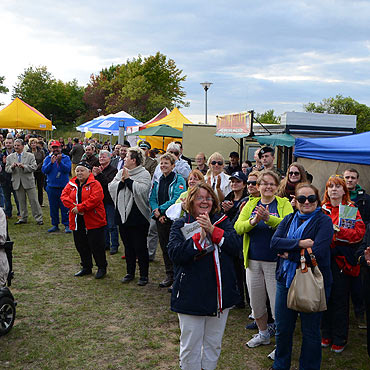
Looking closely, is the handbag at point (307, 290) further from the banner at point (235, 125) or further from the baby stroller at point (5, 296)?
the banner at point (235, 125)

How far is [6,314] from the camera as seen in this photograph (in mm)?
4285

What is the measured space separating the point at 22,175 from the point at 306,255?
815cm

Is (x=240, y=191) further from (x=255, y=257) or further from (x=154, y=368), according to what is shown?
(x=154, y=368)

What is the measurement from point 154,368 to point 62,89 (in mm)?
61940

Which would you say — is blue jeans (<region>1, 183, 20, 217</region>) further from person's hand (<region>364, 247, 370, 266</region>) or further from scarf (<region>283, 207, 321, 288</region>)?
person's hand (<region>364, 247, 370, 266</region>)

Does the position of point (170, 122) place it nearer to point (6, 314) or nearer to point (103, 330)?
point (103, 330)

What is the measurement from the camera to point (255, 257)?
3.97m

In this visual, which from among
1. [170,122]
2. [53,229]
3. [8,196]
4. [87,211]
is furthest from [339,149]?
[170,122]

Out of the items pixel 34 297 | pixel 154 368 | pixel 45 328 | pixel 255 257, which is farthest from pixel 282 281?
pixel 34 297

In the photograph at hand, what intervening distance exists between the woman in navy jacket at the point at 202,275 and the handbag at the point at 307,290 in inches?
18.8

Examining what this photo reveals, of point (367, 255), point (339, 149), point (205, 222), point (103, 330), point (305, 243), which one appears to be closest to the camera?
point (205, 222)

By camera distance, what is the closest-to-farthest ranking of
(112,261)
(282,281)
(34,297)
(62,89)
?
(282,281)
(34,297)
(112,261)
(62,89)

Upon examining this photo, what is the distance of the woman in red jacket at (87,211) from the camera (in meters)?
5.95

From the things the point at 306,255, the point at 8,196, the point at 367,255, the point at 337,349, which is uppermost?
the point at 306,255
